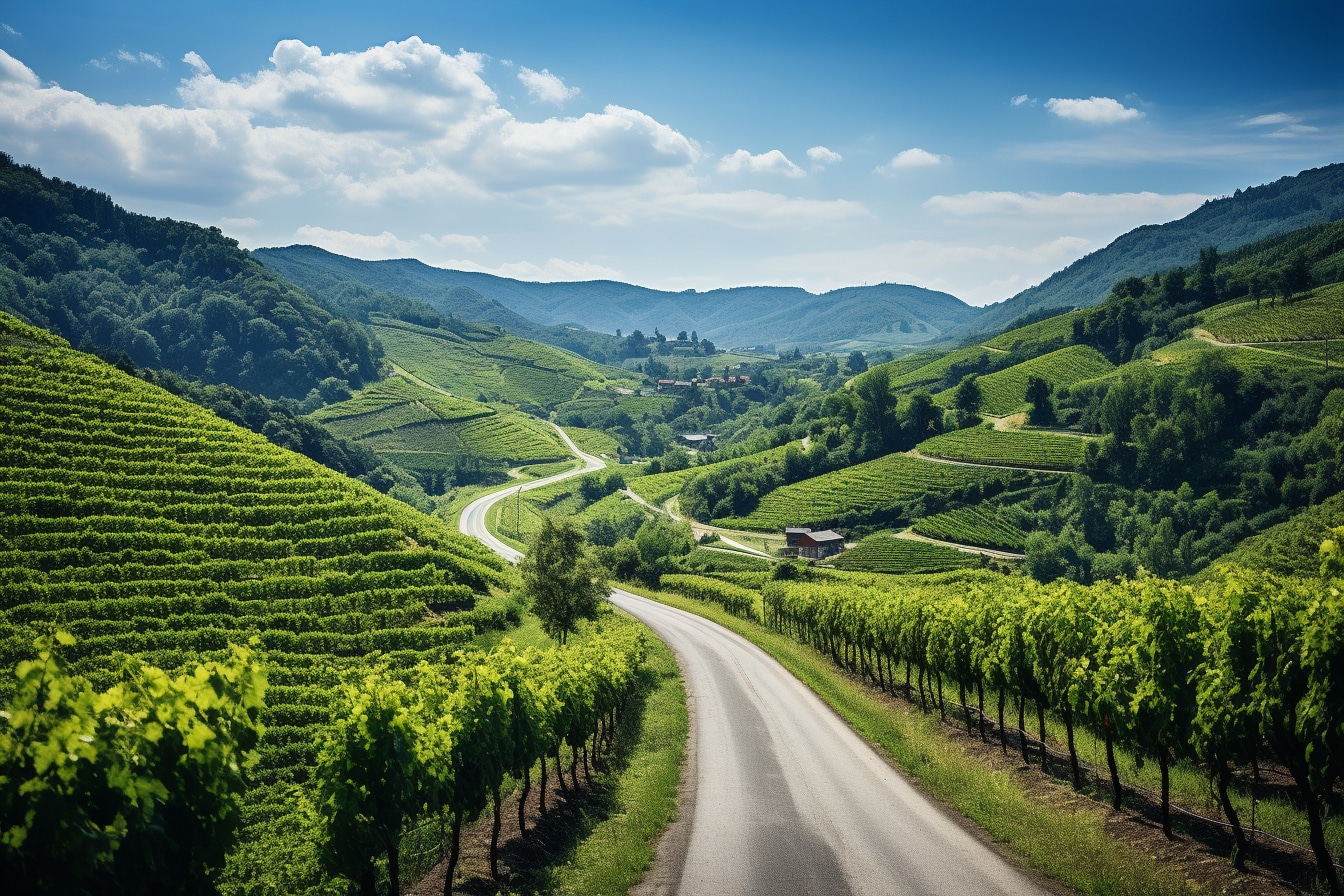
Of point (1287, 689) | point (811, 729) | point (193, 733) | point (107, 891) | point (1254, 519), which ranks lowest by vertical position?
point (1254, 519)

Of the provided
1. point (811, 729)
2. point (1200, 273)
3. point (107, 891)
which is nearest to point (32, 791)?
point (107, 891)

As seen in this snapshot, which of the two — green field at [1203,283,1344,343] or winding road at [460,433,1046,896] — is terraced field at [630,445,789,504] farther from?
winding road at [460,433,1046,896]

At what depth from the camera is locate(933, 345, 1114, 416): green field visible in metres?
170

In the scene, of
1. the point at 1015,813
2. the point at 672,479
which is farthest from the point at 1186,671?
the point at 672,479

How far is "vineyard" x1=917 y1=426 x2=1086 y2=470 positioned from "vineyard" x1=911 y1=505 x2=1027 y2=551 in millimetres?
16717

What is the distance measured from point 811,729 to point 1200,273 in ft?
699

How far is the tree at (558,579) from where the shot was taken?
4628 centimetres

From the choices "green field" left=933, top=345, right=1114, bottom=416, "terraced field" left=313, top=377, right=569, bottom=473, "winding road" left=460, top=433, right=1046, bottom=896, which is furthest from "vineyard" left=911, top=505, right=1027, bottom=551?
"terraced field" left=313, top=377, right=569, bottom=473

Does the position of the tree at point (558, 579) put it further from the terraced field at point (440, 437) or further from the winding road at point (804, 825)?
the terraced field at point (440, 437)

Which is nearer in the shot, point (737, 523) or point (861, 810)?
point (861, 810)

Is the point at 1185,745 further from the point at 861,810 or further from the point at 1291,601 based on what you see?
the point at 861,810

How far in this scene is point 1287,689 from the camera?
14.5 metres

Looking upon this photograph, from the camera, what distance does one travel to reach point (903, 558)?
106250 millimetres

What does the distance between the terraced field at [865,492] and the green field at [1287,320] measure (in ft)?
207
